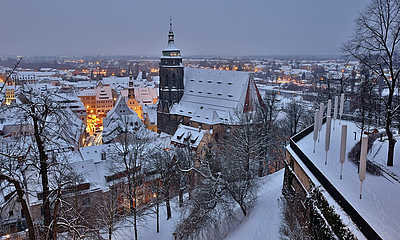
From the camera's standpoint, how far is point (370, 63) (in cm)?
1340

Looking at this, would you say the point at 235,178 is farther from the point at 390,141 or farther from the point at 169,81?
the point at 169,81

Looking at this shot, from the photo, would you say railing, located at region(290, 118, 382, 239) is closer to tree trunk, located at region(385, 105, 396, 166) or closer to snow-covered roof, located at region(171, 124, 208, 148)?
tree trunk, located at region(385, 105, 396, 166)

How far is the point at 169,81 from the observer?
45375mm

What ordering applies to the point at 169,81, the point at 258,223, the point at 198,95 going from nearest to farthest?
the point at 258,223, the point at 198,95, the point at 169,81

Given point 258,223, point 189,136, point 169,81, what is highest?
point 169,81

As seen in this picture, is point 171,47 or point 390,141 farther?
point 171,47

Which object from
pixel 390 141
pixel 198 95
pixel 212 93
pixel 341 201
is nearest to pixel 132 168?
pixel 341 201

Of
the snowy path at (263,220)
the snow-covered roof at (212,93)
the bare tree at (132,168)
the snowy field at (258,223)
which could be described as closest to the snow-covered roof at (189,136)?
the snow-covered roof at (212,93)

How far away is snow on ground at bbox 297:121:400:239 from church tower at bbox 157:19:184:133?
31326 mm

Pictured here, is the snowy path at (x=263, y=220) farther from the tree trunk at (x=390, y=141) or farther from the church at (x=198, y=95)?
the church at (x=198, y=95)

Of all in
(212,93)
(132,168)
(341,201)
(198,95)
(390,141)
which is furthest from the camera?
(198,95)

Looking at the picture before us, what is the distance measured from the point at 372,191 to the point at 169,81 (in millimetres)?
36556

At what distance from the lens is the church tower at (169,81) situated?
44.9 metres

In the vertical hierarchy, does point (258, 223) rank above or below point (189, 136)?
below
